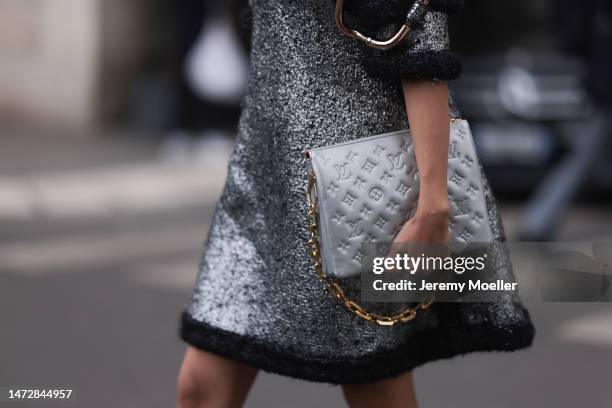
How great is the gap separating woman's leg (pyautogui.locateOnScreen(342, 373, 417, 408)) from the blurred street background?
2.62 feet

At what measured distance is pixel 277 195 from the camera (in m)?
2.17

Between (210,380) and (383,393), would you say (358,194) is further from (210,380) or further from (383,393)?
(210,380)

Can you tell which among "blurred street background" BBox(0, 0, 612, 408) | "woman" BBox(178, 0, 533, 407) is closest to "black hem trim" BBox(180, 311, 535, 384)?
"woman" BBox(178, 0, 533, 407)

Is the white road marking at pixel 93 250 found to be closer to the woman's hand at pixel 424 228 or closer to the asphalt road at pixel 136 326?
the asphalt road at pixel 136 326

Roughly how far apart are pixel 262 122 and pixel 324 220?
0.31 meters

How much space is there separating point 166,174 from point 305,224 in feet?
23.7

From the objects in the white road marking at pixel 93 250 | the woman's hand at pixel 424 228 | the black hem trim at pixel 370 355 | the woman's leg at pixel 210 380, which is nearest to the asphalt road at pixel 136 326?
the white road marking at pixel 93 250

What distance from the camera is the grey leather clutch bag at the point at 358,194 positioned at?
1.98 m

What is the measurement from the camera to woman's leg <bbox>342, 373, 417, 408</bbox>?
217 cm

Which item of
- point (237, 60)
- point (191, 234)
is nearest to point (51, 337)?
point (191, 234)

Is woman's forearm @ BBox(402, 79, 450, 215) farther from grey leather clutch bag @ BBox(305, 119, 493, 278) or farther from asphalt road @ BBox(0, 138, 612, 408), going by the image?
asphalt road @ BBox(0, 138, 612, 408)

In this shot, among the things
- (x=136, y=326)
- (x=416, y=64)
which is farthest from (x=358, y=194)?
(x=136, y=326)

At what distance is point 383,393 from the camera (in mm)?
2172

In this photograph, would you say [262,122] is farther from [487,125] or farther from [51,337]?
[487,125]
